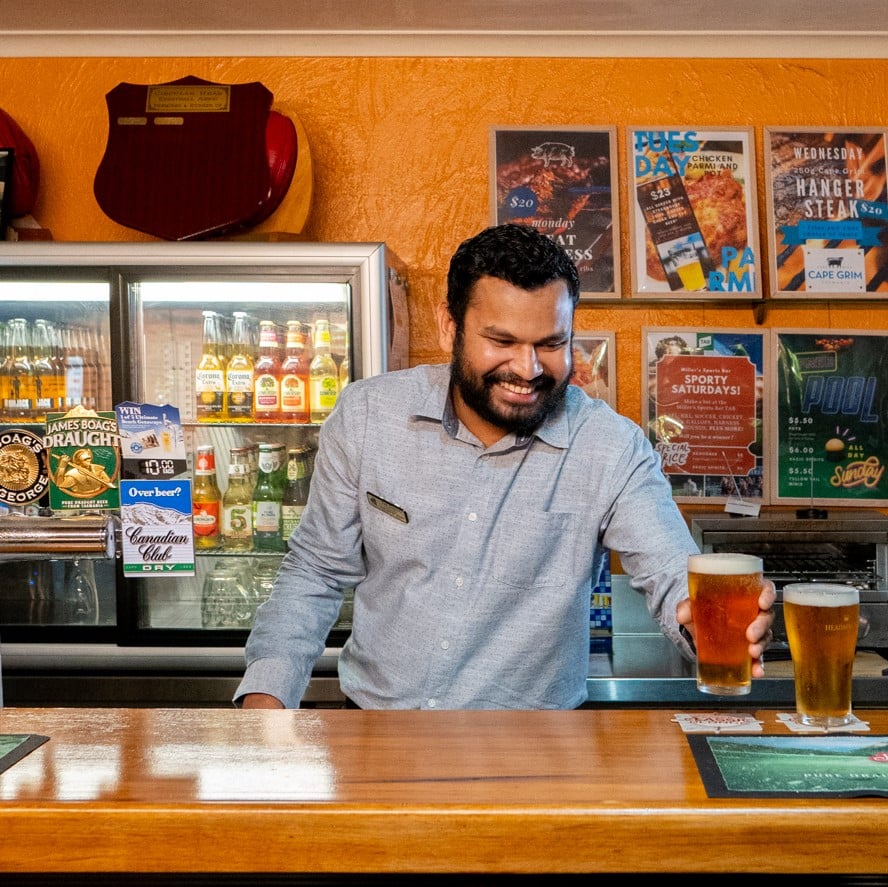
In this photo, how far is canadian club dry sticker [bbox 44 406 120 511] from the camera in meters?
3.02

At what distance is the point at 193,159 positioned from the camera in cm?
298

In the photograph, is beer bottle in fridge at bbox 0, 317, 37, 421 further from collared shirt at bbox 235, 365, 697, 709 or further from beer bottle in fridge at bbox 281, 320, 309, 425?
collared shirt at bbox 235, 365, 697, 709

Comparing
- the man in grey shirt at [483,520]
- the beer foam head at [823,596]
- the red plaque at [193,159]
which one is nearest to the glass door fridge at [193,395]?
the red plaque at [193,159]

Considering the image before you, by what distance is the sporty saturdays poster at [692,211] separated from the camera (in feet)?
11.2

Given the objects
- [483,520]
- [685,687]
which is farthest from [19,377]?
[685,687]

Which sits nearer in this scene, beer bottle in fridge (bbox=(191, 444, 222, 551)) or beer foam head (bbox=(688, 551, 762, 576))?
beer foam head (bbox=(688, 551, 762, 576))

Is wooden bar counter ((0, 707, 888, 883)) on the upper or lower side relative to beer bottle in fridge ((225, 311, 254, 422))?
lower

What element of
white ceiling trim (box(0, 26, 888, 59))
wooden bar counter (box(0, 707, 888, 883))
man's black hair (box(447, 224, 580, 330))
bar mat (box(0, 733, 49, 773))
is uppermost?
white ceiling trim (box(0, 26, 888, 59))

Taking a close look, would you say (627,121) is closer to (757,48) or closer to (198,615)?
(757,48)

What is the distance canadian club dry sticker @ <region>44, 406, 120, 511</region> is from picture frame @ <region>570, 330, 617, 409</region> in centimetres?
151

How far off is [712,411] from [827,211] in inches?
30.1

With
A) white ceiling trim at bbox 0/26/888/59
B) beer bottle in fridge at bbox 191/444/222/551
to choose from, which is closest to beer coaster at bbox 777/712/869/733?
beer bottle in fridge at bbox 191/444/222/551

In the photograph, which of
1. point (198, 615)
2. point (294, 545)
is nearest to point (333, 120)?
point (198, 615)

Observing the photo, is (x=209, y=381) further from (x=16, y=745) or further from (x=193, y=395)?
(x=16, y=745)
